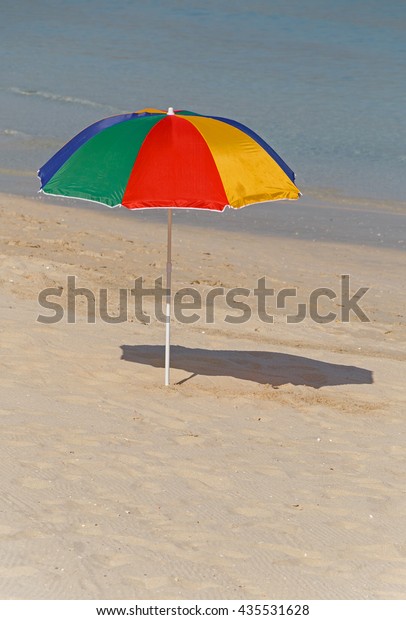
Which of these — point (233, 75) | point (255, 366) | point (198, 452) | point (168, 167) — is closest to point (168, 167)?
point (168, 167)

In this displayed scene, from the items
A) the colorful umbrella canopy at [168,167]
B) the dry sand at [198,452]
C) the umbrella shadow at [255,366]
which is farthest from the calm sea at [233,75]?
the colorful umbrella canopy at [168,167]

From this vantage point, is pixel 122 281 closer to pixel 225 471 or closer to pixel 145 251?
pixel 145 251

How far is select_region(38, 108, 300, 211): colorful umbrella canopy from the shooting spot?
264 inches

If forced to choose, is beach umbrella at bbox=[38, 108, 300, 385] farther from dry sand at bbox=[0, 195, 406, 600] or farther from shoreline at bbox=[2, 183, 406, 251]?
shoreline at bbox=[2, 183, 406, 251]

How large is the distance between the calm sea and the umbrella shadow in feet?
31.8

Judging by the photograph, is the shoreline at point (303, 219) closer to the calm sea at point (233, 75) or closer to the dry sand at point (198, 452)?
the calm sea at point (233, 75)

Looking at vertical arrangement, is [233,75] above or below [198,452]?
above

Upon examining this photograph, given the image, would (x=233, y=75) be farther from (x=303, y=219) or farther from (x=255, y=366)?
(x=255, y=366)

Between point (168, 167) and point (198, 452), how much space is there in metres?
1.90

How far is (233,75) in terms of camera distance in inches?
1366

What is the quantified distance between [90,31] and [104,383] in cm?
4195

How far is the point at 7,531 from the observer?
476 cm

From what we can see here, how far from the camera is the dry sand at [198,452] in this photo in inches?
183

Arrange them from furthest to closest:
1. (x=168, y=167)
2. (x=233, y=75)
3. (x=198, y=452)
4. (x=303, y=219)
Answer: (x=233, y=75)
(x=303, y=219)
(x=168, y=167)
(x=198, y=452)
